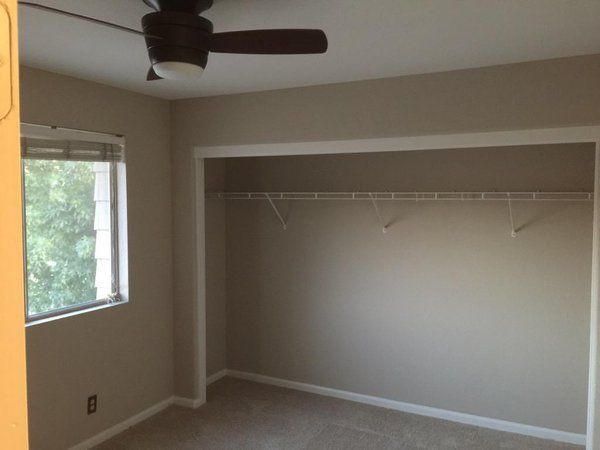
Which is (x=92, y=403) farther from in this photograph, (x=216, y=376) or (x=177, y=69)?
(x=177, y=69)

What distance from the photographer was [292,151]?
12.2 ft

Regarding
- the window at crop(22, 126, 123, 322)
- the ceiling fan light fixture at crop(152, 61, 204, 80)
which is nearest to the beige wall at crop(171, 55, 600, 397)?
the window at crop(22, 126, 123, 322)

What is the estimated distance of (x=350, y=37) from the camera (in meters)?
2.49

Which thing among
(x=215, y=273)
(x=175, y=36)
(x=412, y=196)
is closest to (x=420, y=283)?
(x=412, y=196)

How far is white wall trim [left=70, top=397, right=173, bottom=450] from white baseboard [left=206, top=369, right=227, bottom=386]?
50 cm

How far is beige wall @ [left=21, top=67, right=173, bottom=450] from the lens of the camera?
3.25 m

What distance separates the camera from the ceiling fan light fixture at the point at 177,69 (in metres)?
1.91

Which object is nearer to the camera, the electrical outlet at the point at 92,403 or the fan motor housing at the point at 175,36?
the fan motor housing at the point at 175,36

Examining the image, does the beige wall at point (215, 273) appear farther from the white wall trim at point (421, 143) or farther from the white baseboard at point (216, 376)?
the white wall trim at point (421, 143)

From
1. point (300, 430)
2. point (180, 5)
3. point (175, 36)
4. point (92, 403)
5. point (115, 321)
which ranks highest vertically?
point (180, 5)

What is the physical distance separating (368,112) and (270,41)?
169 cm

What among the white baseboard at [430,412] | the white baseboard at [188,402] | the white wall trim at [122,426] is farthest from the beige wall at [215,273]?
the white wall trim at [122,426]

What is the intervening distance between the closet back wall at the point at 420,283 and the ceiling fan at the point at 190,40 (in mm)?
2376

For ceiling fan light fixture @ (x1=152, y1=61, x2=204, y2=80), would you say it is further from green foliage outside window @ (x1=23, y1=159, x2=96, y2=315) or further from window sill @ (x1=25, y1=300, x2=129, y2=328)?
window sill @ (x1=25, y1=300, x2=129, y2=328)
